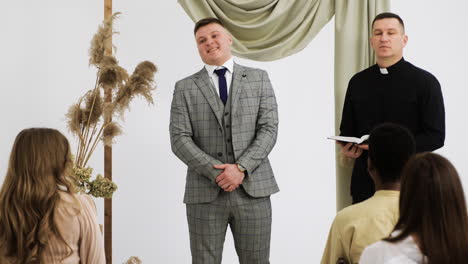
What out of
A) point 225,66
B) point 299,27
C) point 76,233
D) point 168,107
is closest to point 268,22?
point 299,27

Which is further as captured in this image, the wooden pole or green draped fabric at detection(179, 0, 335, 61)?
green draped fabric at detection(179, 0, 335, 61)

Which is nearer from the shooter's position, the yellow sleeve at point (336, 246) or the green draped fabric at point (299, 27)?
the yellow sleeve at point (336, 246)

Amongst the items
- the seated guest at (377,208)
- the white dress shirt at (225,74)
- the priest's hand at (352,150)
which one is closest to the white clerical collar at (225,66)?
the white dress shirt at (225,74)

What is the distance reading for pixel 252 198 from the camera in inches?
137

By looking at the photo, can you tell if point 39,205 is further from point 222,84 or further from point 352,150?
point 352,150

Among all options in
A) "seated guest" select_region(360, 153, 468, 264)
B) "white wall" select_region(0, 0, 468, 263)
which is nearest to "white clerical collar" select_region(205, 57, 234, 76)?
"white wall" select_region(0, 0, 468, 263)

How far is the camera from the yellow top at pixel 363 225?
230cm

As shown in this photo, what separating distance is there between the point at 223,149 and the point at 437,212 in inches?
72.1

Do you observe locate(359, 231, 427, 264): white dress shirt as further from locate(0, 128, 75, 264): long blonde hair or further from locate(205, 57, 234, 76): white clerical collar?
locate(205, 57, 234, 76): white clerical collar

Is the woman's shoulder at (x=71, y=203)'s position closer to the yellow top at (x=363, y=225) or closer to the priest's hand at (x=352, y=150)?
the yellow top at (x=363, y=225)

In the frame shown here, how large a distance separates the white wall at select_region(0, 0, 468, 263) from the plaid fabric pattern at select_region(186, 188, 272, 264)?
1.24 m

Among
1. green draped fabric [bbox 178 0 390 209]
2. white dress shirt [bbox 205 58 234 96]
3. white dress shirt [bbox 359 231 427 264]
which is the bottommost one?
white dress shirt [bbox 359 231 427 264]

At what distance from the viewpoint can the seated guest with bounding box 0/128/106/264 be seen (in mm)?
2314

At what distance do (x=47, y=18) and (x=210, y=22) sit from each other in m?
1.48
